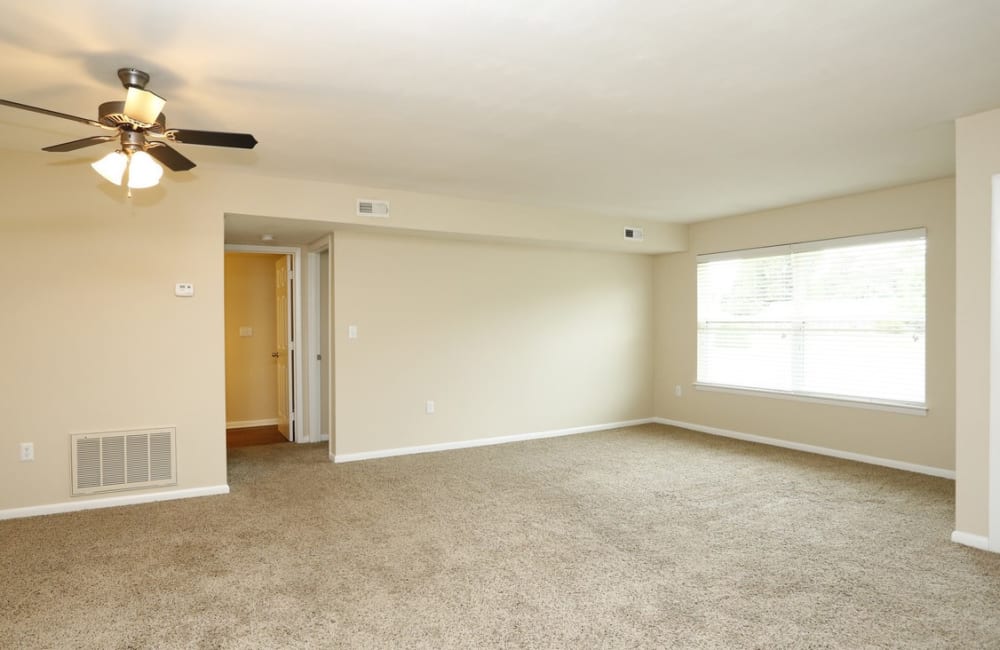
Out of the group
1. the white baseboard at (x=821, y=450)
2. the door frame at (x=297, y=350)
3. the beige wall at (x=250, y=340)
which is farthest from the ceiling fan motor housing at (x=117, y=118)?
the white baseboard at (x=821, y=450)

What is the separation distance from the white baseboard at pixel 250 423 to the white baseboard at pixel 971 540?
710 centimetres

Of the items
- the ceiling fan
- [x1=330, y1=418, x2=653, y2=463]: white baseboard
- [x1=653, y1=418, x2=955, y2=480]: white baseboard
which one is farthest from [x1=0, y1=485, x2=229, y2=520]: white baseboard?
[x1=653, y1=418, x2=955, y2=480]: white baseboard

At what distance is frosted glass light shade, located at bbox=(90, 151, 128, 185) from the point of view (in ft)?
9.07

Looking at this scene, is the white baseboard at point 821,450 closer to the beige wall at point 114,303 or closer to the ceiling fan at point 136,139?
the beige wall at point 114,303

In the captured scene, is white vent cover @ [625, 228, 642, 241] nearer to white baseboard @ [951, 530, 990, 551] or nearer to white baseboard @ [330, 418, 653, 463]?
white baseboard @ [330, 418, 653, 463]

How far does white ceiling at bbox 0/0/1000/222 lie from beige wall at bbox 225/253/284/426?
10.8ft

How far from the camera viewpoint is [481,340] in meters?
6.43

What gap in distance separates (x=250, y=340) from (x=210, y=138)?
207 inches

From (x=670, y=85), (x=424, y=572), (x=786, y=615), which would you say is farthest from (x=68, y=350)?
(x=786, y=615)

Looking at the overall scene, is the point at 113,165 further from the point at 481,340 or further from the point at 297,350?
the point at 481,340

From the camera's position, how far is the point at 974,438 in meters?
Answer: 3.43

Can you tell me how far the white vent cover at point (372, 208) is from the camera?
5211 mm

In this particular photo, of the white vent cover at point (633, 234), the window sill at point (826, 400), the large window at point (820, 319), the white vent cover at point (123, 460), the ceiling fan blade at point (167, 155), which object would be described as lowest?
the white vent cover at point (123, 460)

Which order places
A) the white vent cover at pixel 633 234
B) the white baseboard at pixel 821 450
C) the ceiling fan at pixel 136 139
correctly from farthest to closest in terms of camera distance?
the white vent cover at pixel 633 234, the white baseboard at pixel 821 450, the ceiling fan at pixel 136 139
